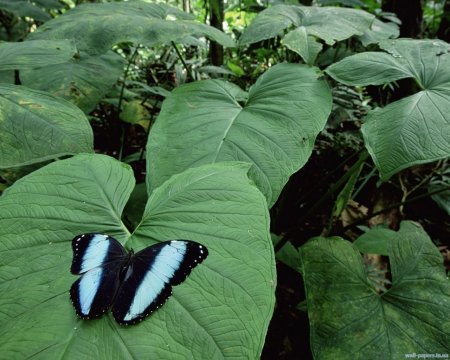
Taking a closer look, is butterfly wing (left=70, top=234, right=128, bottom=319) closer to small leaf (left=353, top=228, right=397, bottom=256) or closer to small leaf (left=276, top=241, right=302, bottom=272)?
small leaf (left=276, top=241, right=302, bottom=272)

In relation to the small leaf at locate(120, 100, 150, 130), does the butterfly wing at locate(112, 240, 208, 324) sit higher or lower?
higher

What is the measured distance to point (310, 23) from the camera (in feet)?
4.23

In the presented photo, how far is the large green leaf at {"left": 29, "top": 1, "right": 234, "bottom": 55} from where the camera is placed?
3.66 feet

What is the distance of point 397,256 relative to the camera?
3.31 feet

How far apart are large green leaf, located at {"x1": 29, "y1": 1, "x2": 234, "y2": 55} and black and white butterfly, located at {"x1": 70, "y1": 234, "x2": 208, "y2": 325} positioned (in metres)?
0.76

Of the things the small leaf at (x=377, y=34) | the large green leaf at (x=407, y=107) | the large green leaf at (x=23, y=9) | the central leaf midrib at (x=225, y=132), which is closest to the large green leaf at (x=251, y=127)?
the central leaf midrib at (x=225, y=132)

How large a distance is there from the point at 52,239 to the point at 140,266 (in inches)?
7.9

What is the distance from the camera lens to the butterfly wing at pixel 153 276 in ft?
1.59

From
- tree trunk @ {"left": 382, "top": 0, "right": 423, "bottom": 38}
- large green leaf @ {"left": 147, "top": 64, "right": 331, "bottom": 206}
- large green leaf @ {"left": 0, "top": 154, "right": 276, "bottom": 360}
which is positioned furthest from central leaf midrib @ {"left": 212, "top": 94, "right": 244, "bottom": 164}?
tree trunk @ {"left": 382, "top": 0, "right": 423, "bottom": 38}

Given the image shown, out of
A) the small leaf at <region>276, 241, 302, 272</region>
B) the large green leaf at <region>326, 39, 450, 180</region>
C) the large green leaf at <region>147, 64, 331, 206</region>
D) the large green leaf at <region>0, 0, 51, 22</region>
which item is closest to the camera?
the large green leaf at <region>326, 39, 450, 180</region>

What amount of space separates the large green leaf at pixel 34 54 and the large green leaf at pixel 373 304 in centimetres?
87

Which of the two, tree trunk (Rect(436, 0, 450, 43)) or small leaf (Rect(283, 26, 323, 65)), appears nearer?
small leaf (Rect(283, 26, 323, 65))

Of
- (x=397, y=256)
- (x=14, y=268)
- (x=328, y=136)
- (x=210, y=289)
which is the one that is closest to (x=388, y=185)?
(x=328, y=136)

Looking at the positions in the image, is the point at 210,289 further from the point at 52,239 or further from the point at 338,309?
the point at 338,309
